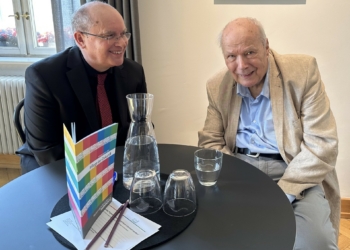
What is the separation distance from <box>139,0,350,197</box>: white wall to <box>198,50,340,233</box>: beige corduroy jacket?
0.62 meters

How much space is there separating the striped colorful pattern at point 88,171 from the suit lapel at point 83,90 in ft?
2.32

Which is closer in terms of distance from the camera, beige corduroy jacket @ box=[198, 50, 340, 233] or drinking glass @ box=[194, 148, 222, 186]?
drinking glass @ box=[194, 148, 222, 186]

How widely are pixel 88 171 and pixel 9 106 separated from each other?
184cm

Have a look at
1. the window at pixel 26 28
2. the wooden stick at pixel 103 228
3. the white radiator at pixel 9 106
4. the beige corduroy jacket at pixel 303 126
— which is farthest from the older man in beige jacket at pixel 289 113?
the window at pixel 26 28

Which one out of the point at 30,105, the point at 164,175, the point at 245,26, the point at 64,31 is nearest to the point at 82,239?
the point at 164,175

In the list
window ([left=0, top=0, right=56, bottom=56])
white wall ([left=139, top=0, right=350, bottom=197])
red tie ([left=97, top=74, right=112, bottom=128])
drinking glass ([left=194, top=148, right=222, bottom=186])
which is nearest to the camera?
drinking glass ([left=194, top=148, right=222, bottom=186])

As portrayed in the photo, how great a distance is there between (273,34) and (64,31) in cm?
133

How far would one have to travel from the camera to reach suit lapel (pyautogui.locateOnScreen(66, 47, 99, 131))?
1.64 meters

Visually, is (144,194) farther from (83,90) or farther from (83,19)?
(83,19)

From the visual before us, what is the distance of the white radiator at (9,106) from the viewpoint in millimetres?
2379

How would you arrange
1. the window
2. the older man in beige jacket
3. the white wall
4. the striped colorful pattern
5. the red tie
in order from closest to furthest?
the striped colorful pattern < the older man in beige jacket < the red tie < the white wall < the window

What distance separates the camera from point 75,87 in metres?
1.64

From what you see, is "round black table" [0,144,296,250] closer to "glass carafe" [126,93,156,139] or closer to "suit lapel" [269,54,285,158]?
"glass carafe" [126,93,156,139]

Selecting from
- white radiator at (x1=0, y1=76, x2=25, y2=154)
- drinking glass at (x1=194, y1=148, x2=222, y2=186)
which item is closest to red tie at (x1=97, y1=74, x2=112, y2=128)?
drinking glass at (x1=194, y1=148, x2=222, y2=186)
